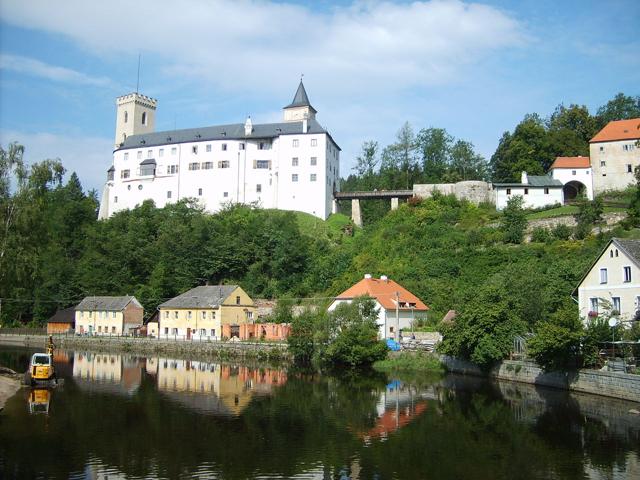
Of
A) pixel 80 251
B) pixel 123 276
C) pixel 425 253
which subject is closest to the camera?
pixel 425 253

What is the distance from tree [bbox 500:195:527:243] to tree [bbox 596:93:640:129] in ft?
104

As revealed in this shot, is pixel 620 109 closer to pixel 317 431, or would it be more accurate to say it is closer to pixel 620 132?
pixel 620 132

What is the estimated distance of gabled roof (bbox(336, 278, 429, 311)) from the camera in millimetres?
45344

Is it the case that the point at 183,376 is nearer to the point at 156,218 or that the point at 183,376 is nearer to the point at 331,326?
the point at 331,326

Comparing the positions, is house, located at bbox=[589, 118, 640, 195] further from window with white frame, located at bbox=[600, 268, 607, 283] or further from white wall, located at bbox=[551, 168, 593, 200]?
window with white frame, located at bbox=[600, 268, 607, 283]

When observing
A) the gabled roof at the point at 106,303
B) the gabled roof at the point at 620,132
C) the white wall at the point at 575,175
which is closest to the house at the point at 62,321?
the gabled roof at the point at 106,303

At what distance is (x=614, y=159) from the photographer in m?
61.7

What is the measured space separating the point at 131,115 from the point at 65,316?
1439 inches

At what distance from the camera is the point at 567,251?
47.9m

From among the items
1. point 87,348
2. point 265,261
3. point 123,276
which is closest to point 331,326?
point 265,261

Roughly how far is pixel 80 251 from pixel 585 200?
197ft

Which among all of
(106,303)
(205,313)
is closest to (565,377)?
(205,313)

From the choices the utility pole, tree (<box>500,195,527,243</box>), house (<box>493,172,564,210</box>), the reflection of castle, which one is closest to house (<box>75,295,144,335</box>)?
the reflection of castle

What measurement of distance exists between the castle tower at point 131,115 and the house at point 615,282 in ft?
243
